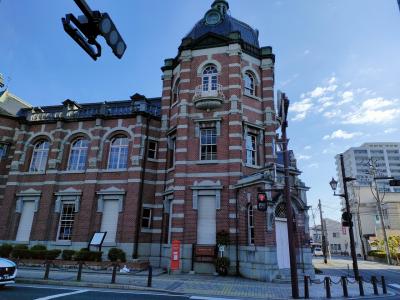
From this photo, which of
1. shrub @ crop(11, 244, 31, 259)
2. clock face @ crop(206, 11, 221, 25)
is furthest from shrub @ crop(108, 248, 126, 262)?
clock face @ crop(206, 11, 221, 25)

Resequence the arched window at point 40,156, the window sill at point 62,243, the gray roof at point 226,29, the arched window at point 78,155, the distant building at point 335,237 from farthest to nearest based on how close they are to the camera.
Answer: the distant building at point 335,237 → the arched window at point 40,156 → the arched window at point 78,155 → the gray roof at point 226,29 → the window sill at point 62,243

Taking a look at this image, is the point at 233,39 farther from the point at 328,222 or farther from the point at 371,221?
the point at 328,222

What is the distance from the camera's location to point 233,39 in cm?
1936

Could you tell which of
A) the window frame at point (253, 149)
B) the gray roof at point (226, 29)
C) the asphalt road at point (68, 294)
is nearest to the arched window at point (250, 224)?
the window frame at point (253, 149)

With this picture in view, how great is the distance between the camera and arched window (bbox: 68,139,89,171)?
71.3 feet

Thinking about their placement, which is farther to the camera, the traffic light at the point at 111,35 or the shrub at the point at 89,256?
the shrub at the point at 89,256

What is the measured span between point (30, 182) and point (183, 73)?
14107mm

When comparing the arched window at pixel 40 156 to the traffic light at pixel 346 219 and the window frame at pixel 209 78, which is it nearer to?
the window frame at pixel 209 78

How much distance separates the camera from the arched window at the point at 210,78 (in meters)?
19.4

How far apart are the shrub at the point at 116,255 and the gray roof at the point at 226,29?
1530 cm

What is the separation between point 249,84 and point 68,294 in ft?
52.9

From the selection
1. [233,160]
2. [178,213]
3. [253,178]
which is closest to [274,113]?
[233,160]

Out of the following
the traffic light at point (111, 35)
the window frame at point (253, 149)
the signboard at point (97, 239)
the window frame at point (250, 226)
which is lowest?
the signboard at point (97, 239)

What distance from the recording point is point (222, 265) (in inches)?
601
